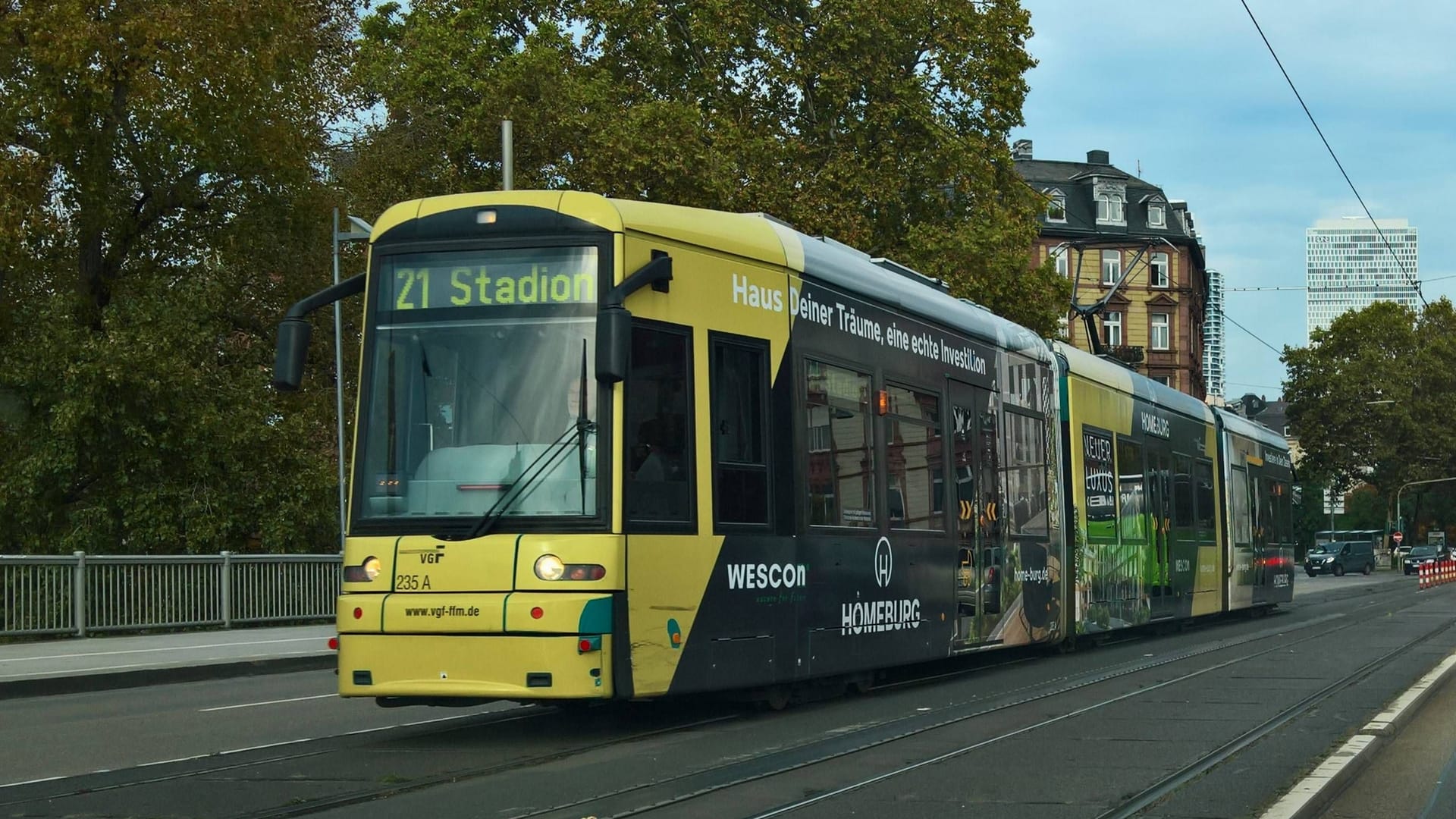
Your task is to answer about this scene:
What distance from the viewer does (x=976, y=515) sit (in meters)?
14.7

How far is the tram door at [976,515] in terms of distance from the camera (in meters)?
14.3

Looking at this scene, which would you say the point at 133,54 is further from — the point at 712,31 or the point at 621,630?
the point at 621,630

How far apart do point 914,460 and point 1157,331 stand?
75002 mm

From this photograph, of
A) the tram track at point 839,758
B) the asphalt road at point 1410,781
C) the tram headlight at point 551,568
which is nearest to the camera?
the tram track at point 839,758

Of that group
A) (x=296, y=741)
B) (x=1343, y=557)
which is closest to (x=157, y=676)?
(x=296, y=741)

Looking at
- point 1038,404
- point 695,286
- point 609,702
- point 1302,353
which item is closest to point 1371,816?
point 695,286

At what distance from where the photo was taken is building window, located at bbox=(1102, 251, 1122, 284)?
8456 centimetres

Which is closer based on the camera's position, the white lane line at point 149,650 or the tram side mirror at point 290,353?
the tram side mirror at point 290,353

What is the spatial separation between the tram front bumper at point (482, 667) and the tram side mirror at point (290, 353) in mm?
1540

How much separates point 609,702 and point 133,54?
18706mm

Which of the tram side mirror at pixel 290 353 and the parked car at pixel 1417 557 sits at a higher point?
the tram side mirror at pixel 290 353

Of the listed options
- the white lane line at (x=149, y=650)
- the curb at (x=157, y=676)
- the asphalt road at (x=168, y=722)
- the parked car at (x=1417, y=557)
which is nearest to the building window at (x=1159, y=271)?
the parked car at (x=1417, y=557)

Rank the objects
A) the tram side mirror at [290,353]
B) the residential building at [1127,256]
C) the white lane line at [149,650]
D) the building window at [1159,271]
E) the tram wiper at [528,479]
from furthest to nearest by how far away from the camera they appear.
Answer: the building window at [1159,271] → the residential building at [1127,256] → the white lane line at [149,650] → the tram side mirror at [290,353] → the tram wiper at [528,479]

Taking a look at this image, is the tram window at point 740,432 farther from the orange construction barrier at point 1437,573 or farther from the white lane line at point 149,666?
the orange construction barrier at point 1437,573
